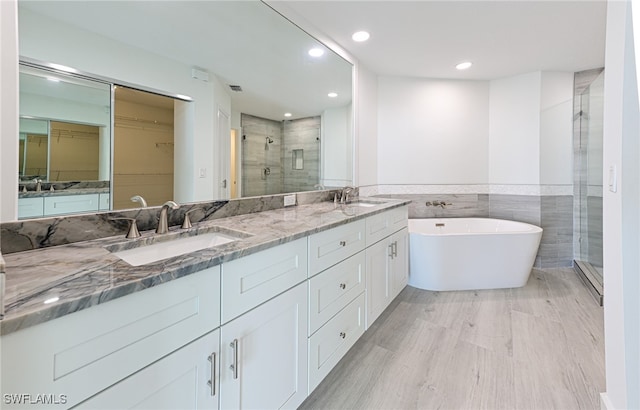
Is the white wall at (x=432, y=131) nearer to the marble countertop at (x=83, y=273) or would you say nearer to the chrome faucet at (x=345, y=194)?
the chrome faucet at (x=345, y=194)

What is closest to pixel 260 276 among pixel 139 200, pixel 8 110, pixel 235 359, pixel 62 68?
pixel 235 359

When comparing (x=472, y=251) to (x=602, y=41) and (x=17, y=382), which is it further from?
(x=17, y=382)

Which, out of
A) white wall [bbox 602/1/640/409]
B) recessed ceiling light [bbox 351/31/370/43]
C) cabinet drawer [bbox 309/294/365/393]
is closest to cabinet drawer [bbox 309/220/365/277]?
cabinet drawer [bbox 309/294/365/393]

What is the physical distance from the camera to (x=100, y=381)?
2.16 ft

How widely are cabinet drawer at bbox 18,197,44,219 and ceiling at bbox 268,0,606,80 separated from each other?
1.79 m

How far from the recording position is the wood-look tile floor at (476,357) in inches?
58.7

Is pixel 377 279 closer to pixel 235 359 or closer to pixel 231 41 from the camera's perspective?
pixel 235 359

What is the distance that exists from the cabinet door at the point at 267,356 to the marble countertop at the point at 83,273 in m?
0.25

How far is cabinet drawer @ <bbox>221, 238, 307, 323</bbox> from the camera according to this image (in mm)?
968

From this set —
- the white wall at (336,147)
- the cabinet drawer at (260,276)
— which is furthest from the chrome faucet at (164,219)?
the white wall at (336,147)

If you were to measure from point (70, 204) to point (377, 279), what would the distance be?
1.79 m

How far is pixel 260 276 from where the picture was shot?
1.09 metres

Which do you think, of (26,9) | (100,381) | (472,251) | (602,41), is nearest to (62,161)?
(26,9)

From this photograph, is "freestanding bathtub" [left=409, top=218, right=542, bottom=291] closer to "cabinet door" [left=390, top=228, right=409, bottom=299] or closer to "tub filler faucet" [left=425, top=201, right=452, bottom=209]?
"cabinet door" [left=390, top=228, right=409, bottom=299]
